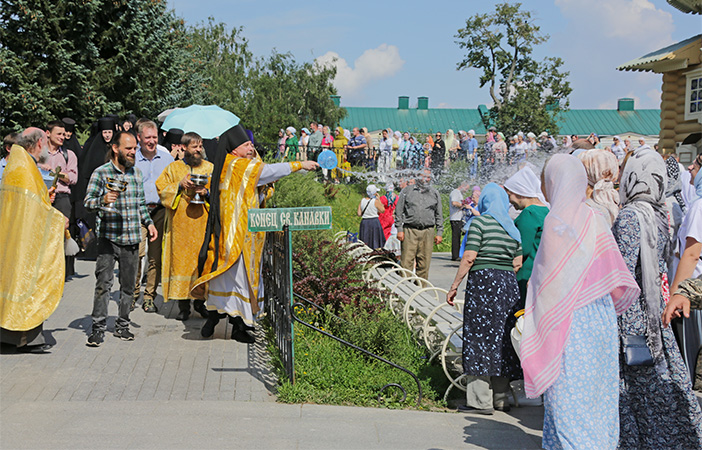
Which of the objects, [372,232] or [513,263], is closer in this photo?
[513,263]

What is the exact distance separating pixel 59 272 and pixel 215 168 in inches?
71.1

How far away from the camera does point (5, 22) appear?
2255 centimetres

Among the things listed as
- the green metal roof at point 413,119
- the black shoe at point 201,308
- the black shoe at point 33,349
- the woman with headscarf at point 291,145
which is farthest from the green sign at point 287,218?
the green metal roof at point 413,119

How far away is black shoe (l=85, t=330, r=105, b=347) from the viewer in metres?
7.39

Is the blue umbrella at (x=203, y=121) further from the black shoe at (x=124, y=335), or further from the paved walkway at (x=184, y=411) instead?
the paved walkway at (x=184, y=411)

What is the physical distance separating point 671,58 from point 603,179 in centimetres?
2588

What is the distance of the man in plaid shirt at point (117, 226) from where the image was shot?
7.39 meters

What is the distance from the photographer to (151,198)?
31.0 feet

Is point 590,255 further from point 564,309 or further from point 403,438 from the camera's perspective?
point 403,438

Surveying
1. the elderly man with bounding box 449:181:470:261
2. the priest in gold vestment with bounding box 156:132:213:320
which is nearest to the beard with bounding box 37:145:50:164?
the priest in gold vestment with bounding box 156:132:213:320

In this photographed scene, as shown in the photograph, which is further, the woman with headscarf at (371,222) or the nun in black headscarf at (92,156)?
the woman with headscarf at (371,222)

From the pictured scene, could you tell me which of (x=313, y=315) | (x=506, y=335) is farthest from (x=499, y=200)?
(x=313, y=315)

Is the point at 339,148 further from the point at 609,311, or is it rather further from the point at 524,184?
the point at 609,311

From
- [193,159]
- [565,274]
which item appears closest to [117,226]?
[193,159]
